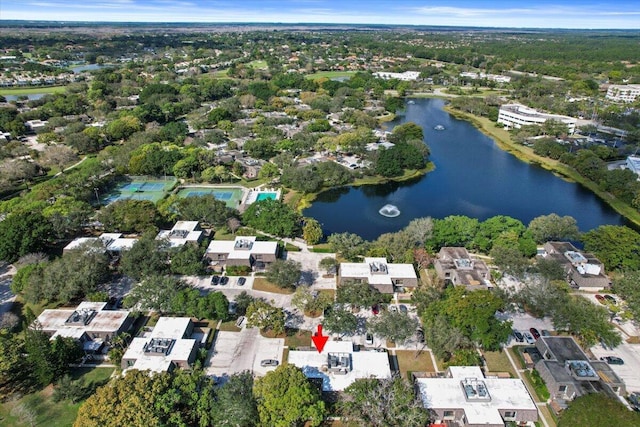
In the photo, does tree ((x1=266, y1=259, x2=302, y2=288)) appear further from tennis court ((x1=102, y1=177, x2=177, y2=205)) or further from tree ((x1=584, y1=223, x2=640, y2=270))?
tree ((x1=584, y1=223, x2=640, y2=270))

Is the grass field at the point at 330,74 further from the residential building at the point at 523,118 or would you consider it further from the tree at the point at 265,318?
the tree at the point at 265,318

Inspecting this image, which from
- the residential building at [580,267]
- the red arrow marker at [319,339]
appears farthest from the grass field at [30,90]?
the residential building at [580,267]

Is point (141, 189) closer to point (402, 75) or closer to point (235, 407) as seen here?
point (235, 407)

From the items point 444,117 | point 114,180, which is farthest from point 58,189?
point 444,117

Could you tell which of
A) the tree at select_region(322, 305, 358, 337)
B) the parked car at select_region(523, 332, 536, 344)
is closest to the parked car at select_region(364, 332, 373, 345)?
the tree at select_region(322, 305, 358, 337)

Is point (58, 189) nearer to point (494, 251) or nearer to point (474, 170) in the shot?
point (494, 251)

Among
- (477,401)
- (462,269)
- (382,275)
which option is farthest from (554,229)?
(477,401)
